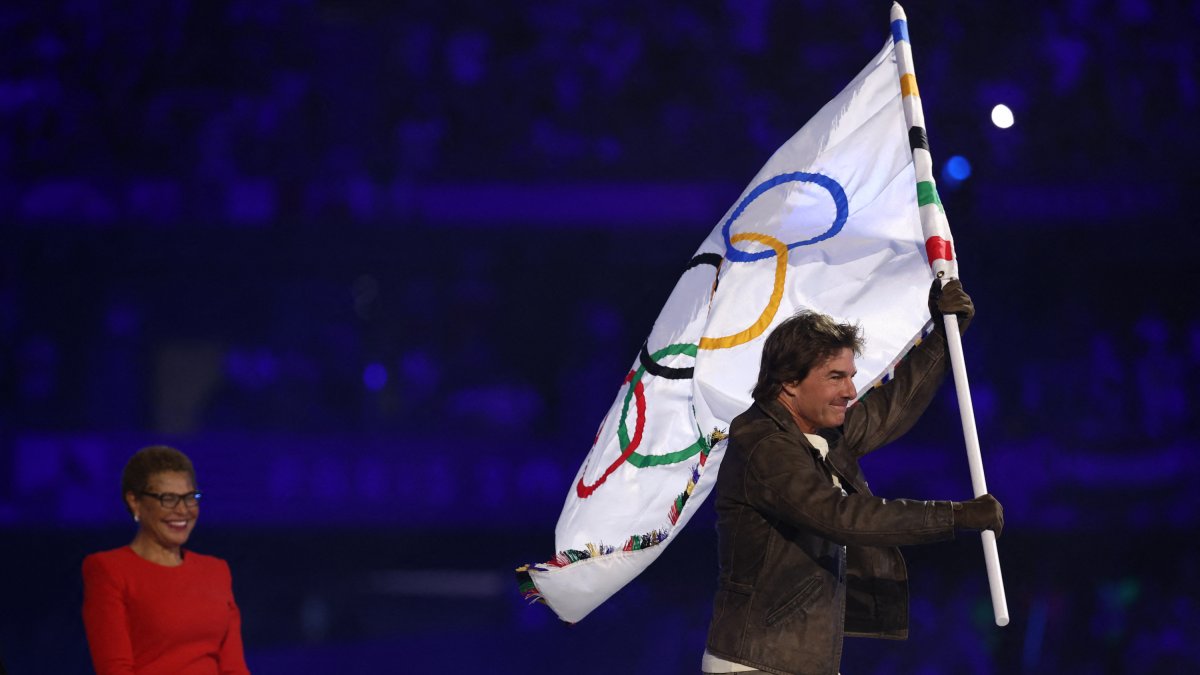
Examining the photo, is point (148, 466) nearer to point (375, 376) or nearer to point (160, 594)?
point (160, 594)

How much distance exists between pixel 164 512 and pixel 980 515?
4.66 feet

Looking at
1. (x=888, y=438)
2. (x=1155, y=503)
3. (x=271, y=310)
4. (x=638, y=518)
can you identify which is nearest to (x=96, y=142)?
(x=271, y=310)

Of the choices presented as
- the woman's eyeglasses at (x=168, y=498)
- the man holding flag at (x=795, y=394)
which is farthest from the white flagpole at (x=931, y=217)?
the woman's eyeglasses at (x=168, y=498)

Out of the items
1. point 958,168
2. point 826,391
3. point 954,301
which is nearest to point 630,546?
point 826,391

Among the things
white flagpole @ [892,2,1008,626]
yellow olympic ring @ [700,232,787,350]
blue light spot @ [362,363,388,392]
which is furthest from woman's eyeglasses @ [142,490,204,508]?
blue light spot @ [362,363,388,392]

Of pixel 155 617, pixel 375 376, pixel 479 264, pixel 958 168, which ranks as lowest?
pixel 155 617

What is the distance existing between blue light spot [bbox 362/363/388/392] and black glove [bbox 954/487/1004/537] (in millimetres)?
3754

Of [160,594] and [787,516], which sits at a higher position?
[787,516]

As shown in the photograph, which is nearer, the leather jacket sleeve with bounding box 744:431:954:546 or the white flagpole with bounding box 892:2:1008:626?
the leather jacket sleeve with bounding box 744:431:954:546

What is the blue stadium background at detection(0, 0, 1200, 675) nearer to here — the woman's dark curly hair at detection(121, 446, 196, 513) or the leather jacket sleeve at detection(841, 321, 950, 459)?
the woman's dark curly hair at detection(121, 446, 196, 513)

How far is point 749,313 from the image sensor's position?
247 cm

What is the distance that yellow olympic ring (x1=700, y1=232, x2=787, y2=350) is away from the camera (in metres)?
2.45

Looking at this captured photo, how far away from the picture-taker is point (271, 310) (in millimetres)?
5426

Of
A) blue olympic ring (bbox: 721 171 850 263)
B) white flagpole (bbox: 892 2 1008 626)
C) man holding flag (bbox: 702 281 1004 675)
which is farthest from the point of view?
blue olympic ring (bbox: 721 171 850 263)
